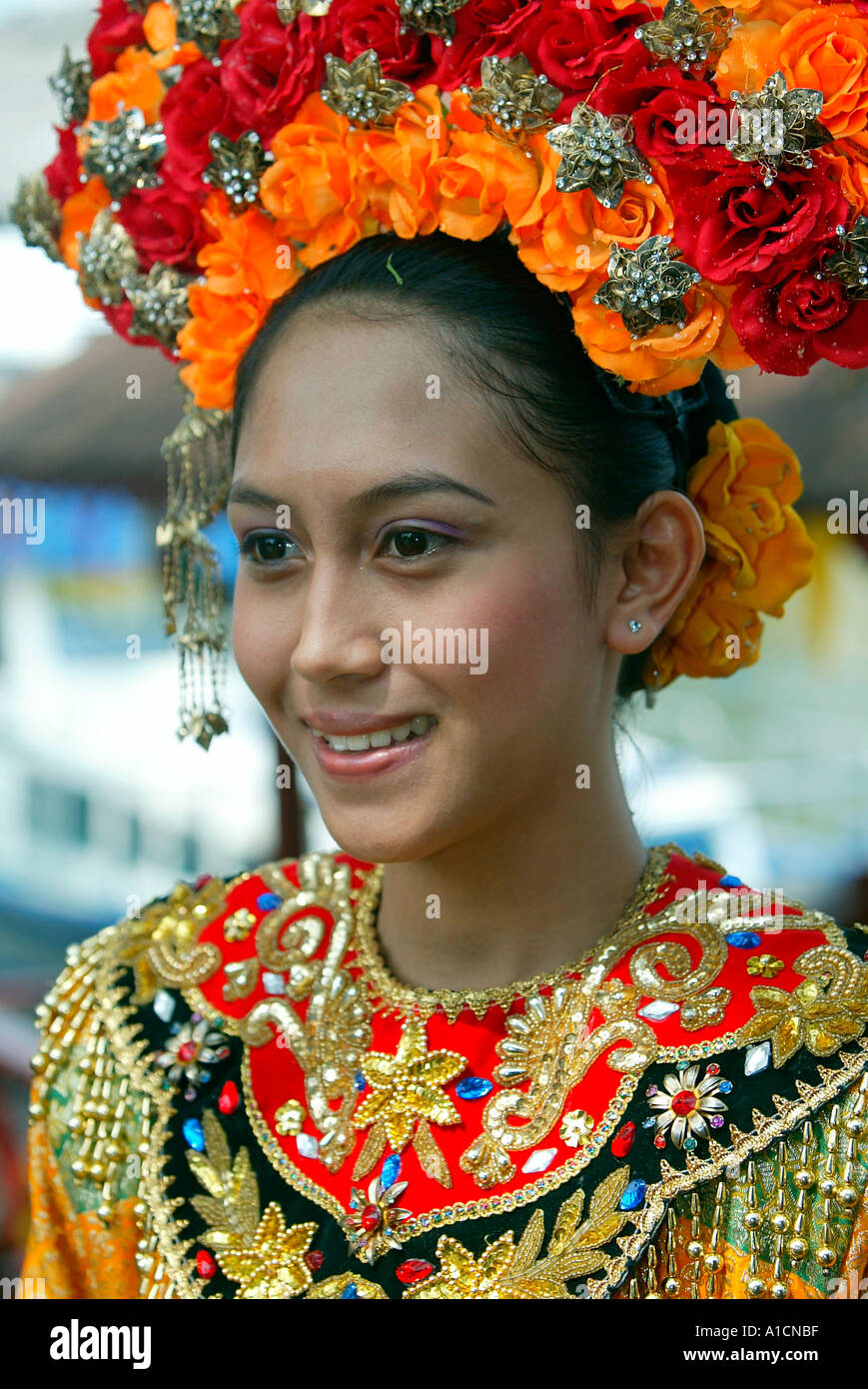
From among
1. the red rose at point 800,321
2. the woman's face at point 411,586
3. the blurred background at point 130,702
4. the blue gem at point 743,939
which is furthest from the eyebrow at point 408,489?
the blurred background at point 130,702

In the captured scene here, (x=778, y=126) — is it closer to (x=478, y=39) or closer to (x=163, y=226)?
(x=478, y=39)

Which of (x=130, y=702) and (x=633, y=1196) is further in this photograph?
(x=130, y=702)

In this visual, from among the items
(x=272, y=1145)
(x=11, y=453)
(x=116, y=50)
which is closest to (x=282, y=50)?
(x=116, y=50)

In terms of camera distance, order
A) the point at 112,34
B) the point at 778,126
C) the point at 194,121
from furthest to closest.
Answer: the point at 112,34 → the point at 194,121 → the point at 778,126

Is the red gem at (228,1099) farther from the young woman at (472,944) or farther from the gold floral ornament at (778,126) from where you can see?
the gold floral ornament at (778,126)

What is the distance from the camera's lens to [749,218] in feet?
3.99

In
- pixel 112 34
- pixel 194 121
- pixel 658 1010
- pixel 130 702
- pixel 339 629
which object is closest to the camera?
pixel 339 629

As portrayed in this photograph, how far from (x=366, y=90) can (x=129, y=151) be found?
1.21ft

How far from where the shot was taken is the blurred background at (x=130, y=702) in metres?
3.22

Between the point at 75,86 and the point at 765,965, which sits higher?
the point at 75,86

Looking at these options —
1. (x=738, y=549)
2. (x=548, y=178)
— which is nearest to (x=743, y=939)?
(x=738, y=549)

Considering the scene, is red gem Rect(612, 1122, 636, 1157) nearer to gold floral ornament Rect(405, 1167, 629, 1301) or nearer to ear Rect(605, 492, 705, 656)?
gold floral ornament Rect(405, 1167, 629, 1301)

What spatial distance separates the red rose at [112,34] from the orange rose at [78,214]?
143 millimetres
